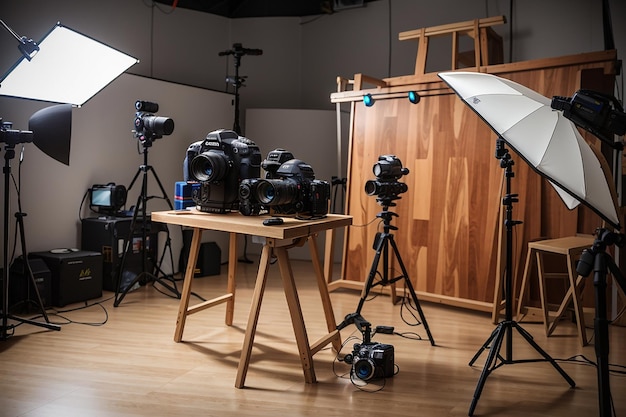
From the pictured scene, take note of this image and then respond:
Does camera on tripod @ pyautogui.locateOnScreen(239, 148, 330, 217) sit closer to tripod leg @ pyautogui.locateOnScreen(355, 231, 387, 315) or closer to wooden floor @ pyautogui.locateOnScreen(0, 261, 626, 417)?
tripod leg @ pyautogui.locateOnScreen(355, 231, 387, 315)

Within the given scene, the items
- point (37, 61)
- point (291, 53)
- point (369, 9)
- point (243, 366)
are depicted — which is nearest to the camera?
point (243, 366)

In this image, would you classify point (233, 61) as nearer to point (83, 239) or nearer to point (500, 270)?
Result: point (83, 239)

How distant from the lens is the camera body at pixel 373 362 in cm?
304

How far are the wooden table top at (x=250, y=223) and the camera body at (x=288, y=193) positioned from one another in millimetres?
59

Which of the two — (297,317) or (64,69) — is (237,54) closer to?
(64,69)

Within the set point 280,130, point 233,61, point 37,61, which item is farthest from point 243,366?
point 233,61

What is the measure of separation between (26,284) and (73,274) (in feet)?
1.12

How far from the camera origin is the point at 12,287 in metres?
4.27

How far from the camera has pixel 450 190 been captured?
457cm

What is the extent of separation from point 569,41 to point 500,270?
2.37 m

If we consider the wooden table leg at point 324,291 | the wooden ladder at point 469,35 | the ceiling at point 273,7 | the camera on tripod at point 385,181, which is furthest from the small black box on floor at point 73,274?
the ceiling at point 273,7

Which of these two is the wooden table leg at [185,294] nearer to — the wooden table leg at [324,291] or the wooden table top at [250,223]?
the wooden table top at [250,223]

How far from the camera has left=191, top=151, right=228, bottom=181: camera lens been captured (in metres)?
3.15

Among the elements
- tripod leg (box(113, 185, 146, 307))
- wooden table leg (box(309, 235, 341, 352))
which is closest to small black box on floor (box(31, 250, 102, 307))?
tripod leg (box(113, 185, 146, 307))
